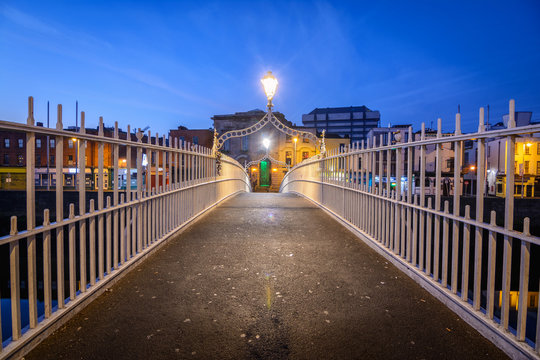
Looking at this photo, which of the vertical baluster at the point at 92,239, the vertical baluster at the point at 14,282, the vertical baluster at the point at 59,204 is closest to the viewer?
the vertical baluster at the point at 14,282

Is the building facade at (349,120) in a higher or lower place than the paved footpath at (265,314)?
higher

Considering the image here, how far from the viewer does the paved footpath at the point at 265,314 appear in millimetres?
2752

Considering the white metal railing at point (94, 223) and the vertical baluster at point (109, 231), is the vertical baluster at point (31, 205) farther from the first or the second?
the vertical baluster at point (109, 231)

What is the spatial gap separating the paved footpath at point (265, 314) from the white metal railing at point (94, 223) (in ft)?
0.76

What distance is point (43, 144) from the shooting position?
4678cm

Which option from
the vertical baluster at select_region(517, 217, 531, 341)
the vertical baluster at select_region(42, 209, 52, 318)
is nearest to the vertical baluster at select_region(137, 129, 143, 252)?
the vertical baluster at select_region(42, 209, 52, 318)

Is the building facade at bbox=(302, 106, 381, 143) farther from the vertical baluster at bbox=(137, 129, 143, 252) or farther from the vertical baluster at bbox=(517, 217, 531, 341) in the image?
the vertical baluster at bbox=(517, 217, 531, 341)

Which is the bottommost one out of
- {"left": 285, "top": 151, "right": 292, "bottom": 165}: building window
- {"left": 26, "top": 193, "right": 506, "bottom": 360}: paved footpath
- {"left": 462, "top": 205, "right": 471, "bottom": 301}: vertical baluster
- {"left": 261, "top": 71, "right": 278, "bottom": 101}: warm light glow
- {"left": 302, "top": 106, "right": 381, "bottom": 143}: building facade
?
{"left": 26, "top": 193, "right": 506, "bottom": 360}: paved footpath

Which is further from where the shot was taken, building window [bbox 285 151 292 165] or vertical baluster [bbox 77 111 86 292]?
building window [bbox 285 151 292 165]

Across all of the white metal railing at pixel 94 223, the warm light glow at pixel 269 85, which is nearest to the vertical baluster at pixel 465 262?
the white metal railing at pixel 94 223

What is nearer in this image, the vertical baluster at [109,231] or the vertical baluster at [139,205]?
the vertical baluster at [109,231]

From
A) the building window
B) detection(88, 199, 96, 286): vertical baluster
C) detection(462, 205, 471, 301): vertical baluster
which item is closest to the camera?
detection(462, 205, 471, 301): vertical baluster

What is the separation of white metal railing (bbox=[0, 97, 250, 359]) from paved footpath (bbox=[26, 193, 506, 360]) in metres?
0.23

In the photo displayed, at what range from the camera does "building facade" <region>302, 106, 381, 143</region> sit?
97.0 m
